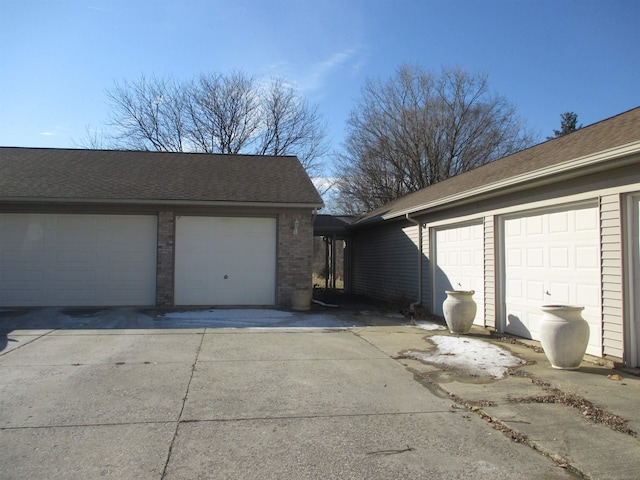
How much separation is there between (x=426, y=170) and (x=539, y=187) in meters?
21.3

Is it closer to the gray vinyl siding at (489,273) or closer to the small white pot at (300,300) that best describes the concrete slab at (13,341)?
the small white pot at (300,300)

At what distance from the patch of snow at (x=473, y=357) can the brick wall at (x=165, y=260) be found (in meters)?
7.43

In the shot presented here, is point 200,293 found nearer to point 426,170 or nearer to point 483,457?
point 483,457

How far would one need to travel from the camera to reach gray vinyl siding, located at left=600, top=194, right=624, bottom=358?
6688 millimetres

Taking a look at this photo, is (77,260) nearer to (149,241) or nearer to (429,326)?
(149,241)

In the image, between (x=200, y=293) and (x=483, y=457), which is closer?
(x=483, y=457)

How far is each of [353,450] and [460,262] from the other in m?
7.86

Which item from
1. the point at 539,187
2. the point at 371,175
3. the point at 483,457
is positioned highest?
the point at 371,175

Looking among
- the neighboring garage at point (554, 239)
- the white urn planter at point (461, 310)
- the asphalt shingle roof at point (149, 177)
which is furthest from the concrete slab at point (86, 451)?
the asphalt shingle roof at point (149, 177)

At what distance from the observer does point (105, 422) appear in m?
4.58

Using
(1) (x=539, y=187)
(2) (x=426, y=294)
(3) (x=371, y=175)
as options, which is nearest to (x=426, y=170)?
(3) (x=371, y=175)

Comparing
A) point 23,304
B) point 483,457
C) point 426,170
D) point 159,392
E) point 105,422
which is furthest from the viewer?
point 426,170

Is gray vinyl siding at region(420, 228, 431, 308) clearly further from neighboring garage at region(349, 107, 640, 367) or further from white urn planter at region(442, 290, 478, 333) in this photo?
white urn planter at region(442, 290, 478, 333)

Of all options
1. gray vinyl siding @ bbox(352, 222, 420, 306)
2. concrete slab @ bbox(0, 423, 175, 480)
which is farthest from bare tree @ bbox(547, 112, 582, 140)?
concrete slab @ bbox(0, 423, 175, 480)
